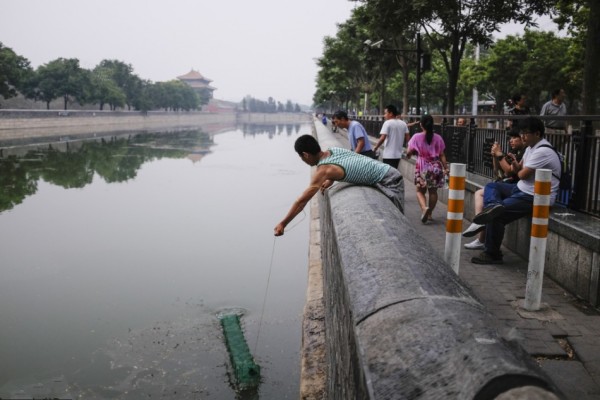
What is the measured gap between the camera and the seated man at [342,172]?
5.11 m

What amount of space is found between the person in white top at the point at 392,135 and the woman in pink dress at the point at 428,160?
1198mm

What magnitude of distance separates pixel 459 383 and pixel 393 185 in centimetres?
412

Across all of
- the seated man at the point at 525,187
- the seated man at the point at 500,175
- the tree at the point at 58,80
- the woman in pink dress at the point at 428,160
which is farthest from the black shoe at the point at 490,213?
the tree at the point at 58,80

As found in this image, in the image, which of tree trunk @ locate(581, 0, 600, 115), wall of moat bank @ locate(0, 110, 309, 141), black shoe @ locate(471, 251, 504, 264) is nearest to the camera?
black shoe @ locate(471, 251, 504, 264)

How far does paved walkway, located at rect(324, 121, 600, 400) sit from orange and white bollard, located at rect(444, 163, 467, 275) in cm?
41

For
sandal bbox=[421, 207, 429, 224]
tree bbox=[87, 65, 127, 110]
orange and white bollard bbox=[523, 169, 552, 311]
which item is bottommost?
sandal bbox=[421, 207, 429, 224]

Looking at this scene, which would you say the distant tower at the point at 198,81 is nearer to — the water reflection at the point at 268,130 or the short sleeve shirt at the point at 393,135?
the water reflection at the point at 268,130

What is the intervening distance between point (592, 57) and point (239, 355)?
10018 millimetres

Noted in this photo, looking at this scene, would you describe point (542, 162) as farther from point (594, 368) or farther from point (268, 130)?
point (268, 130)

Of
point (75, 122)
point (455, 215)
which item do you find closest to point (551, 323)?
point (455, 215)

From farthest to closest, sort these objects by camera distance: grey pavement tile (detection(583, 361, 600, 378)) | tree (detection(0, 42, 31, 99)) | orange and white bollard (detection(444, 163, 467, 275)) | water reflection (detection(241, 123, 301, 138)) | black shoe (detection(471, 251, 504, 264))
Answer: water reflection (detection(241, 123, 301, 138)) < tree (detection(0, 42, 31, 99)) < black shoe (detection(471, 251, 504, 264)) < orange and white bollard (detection(444, 163, 467, 275)) < grey pavement tile (detection(583, 361, 600, 378))

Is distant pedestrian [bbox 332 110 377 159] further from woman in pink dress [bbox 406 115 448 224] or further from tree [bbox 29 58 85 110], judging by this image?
tree [bbox 29 58 85 110]

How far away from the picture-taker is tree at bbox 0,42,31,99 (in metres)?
49.9

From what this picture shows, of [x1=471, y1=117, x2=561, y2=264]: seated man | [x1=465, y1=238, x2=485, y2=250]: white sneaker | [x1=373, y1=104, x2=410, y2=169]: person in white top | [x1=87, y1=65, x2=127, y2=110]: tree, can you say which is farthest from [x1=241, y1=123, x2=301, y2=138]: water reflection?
[x1=471, y1=117, x2=561, y2=264]: seated man
